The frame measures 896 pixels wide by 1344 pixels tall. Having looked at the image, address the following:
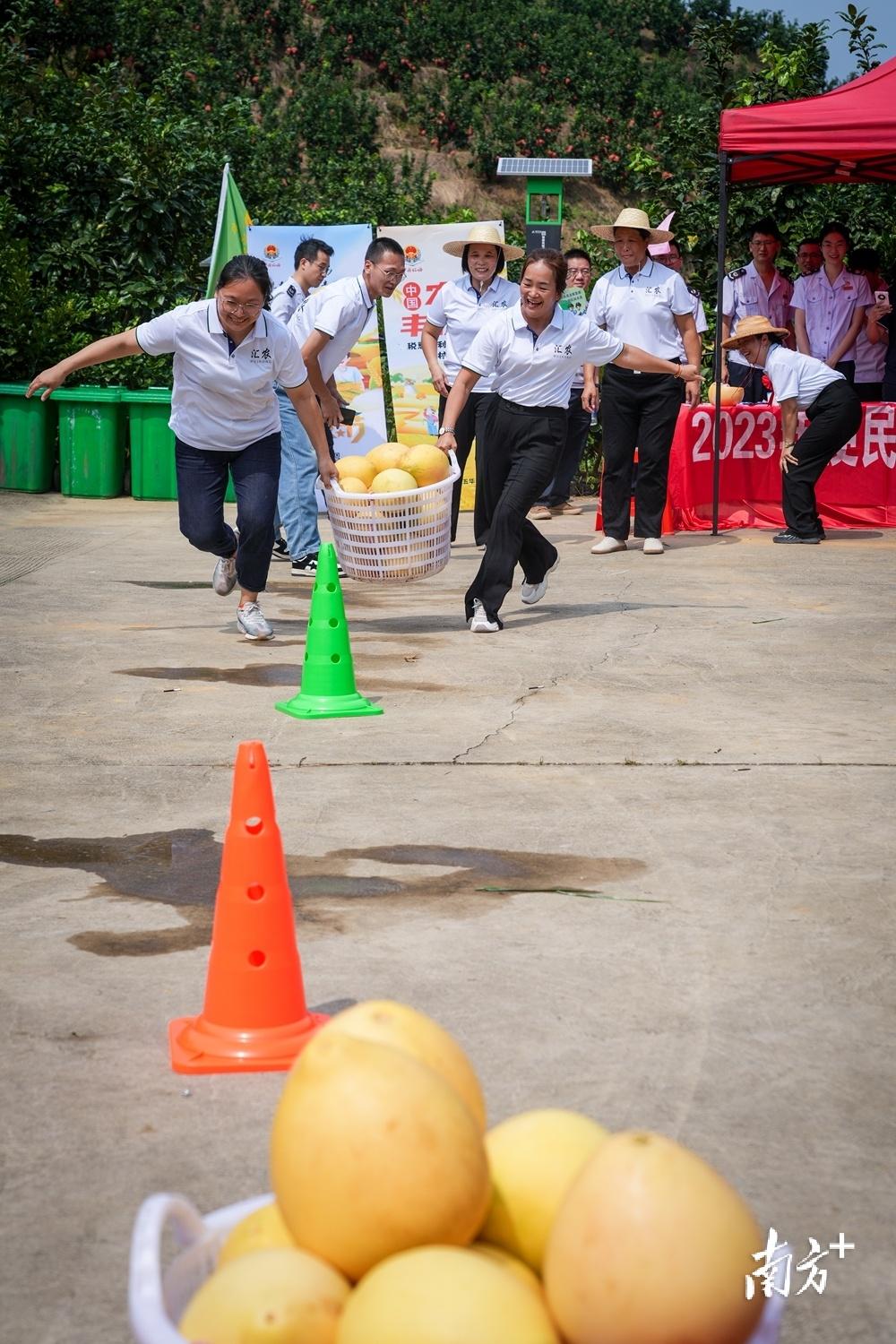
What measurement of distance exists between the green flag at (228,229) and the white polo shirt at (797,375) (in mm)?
4741

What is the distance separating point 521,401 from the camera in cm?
826

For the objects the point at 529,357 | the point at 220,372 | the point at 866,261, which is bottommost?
the point at 220,372

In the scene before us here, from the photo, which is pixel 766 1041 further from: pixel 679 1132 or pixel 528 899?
pixel 528 899

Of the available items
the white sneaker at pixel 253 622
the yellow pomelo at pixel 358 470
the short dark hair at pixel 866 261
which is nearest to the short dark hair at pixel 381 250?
the yellow pomelo at pixel 358 470

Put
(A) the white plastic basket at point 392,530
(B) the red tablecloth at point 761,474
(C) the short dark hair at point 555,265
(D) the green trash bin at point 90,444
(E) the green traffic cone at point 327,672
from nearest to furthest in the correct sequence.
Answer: (E) the green traffic cone at point 327,672, (A) the white plastic basket at point 392,530, (C) the short dark hair at point 555,265, (B) the red tablecloth at point 761,474, (D) the green trash bin at point 90,444

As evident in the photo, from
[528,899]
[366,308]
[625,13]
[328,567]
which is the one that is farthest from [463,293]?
[625,13]

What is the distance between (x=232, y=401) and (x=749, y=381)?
7.31 meters

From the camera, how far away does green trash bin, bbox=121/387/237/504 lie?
1399cm

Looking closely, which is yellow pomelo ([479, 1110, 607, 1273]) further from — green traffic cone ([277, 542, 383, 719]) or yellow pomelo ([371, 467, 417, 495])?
yellow pomelo ([371, 467, 417, 495])

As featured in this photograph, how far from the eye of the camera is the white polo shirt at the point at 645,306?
1120 centimetres

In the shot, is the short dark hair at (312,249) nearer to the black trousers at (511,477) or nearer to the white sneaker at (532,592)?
the black trousers at (511,477)

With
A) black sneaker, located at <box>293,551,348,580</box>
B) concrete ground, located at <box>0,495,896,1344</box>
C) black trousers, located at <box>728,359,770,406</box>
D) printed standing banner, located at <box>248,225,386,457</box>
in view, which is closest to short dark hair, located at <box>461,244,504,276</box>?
black sneaker, located at <box>293,551,348,580</box>

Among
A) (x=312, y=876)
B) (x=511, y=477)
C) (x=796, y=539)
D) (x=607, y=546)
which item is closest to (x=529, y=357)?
(x=511, y=477)

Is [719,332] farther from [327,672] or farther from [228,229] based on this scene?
[327,672]
